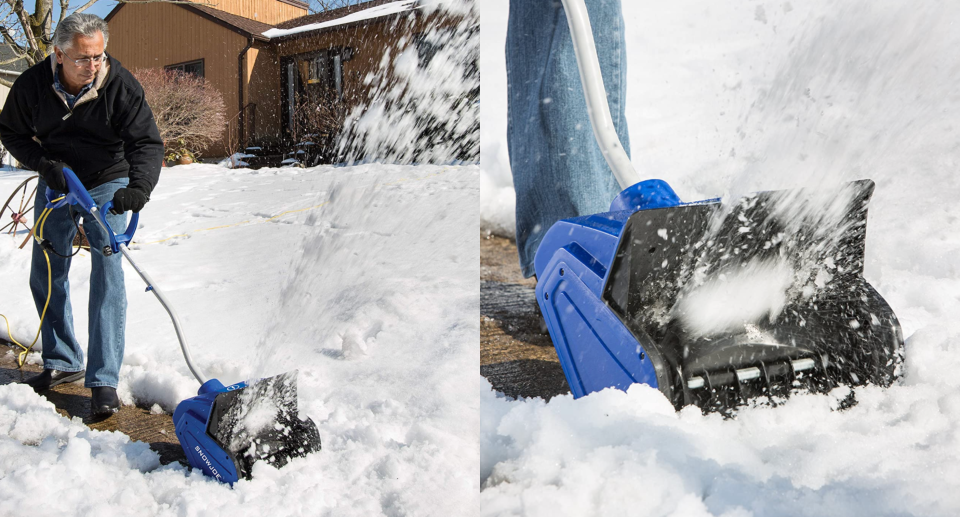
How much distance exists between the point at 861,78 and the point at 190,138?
481 centimetres

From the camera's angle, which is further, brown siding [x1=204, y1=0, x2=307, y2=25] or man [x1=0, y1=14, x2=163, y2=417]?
brown siding [x1=204, y1=0, x2=307, y2=25]

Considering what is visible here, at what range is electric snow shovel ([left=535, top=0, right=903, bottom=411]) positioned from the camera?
1.18m

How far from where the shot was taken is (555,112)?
2023 mm

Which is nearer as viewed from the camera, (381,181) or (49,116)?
(49,116)

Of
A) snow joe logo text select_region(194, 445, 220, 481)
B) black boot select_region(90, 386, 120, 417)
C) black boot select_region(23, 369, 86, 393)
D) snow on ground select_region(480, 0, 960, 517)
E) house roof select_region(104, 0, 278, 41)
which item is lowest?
black boot select_region(23, 369, 86, 393)

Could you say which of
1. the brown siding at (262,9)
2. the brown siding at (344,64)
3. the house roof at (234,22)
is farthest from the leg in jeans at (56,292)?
the house roof at (234,22)

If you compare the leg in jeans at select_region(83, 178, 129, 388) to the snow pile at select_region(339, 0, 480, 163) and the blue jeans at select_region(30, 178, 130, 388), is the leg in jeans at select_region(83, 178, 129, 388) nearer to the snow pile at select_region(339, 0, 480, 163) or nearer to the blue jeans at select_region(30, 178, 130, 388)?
the blue jeans at select_region(30, 178, 130, 388)

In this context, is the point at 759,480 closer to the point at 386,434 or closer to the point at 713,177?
the point at 386,434

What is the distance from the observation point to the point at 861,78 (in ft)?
10.7

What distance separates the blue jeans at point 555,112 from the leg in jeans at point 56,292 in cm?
156

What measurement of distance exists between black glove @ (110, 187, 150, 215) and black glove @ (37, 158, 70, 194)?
0.59 feet

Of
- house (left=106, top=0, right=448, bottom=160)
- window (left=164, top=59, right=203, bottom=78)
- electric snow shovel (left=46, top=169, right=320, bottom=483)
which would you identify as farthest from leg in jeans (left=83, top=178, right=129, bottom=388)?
window (left=164, top=59, right=203, bottom=78)

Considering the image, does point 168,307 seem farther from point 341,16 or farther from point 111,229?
point 341,16

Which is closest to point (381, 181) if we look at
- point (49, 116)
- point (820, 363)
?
point (49, 116)
